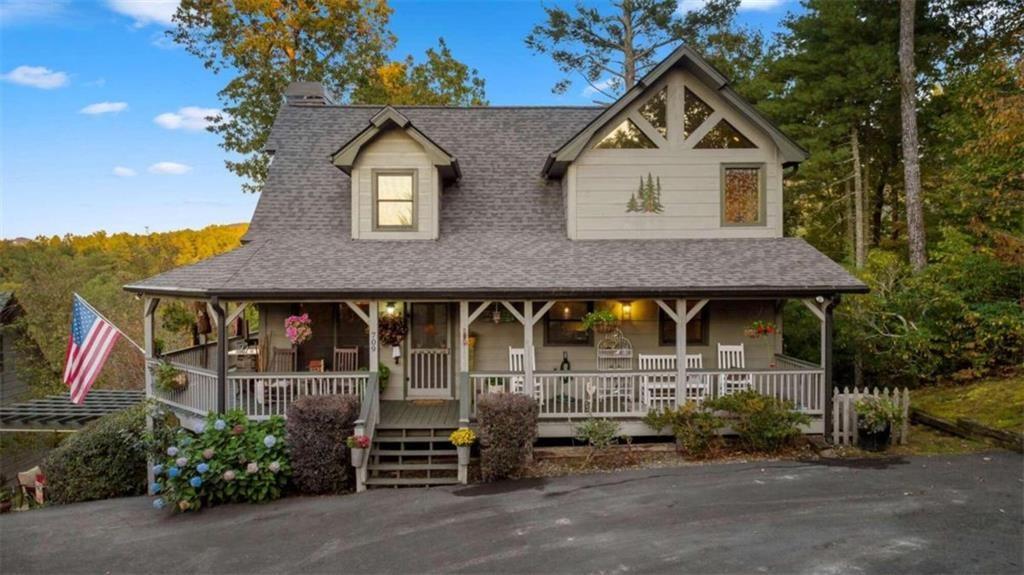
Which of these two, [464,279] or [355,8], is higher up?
[355,8]

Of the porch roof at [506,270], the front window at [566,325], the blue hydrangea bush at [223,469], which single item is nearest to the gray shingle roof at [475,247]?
the porch roof at [506,270]

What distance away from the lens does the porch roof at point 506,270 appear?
9.77 m

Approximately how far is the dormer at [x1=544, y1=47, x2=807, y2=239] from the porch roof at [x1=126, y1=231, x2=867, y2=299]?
42 centimetres

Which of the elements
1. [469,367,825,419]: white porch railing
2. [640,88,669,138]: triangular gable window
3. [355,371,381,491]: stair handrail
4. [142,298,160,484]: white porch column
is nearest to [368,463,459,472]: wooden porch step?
[355,371,381,491]: stair handrail

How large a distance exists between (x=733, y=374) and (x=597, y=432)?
2.93 metres

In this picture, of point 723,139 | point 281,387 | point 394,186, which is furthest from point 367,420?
point 723,139

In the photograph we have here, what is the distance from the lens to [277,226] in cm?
1235

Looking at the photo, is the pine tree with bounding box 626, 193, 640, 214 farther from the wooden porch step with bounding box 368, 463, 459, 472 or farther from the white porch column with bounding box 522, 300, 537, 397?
the wooden porch step with bounding box 368, 463, 459, 472

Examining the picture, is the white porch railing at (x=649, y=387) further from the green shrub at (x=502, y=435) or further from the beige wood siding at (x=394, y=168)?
the beige wood siding at (x=394, y=168)

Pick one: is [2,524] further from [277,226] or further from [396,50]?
[396,50]

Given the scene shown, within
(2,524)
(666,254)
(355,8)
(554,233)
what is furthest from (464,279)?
(355,8)

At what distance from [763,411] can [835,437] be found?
A: 70.3 inches

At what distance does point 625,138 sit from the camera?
39.4ft

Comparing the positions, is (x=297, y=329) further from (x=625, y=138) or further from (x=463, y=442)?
(x=625, y=138)
